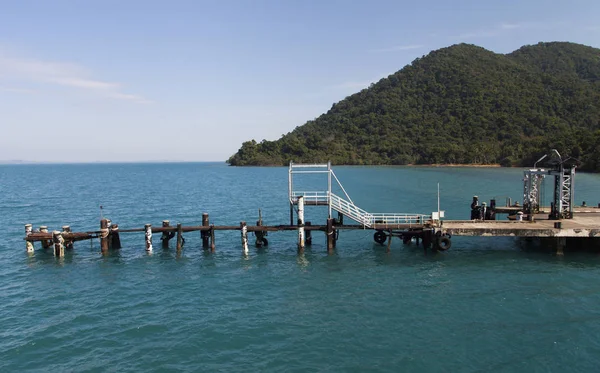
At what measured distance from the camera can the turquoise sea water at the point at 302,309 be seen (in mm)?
16547

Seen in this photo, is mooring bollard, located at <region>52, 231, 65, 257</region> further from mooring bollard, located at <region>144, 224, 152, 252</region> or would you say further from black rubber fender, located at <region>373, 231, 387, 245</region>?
black rubber fender, located at <region>373, 231, 387, 245</region>

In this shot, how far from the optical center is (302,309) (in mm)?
21281

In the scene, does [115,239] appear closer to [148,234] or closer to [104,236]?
[104,236]

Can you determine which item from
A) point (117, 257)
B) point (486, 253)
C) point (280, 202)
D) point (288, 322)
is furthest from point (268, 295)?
point (280, 202)

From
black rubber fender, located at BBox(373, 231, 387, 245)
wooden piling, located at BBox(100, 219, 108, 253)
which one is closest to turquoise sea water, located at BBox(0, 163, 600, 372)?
wooden piling, located at BBox(100, 219, 108, 253)

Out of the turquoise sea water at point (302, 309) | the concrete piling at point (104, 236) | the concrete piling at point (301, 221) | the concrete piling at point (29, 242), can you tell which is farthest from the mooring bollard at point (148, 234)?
the concrete piling at point (301, 221)

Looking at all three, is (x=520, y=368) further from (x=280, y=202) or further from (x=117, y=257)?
(x=280, y=202)

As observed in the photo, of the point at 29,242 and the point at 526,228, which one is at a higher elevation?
the point at 526,228

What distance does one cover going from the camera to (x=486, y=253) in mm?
31312

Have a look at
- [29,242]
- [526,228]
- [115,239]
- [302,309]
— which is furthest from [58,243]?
[526,228]

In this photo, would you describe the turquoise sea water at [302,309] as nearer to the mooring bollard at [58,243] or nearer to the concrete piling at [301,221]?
the mooring bollard at [58,243]

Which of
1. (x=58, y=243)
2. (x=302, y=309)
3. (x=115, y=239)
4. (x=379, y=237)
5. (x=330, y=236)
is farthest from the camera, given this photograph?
(x=379, y=237)

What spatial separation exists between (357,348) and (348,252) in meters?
15.4

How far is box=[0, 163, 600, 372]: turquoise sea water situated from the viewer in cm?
1655
